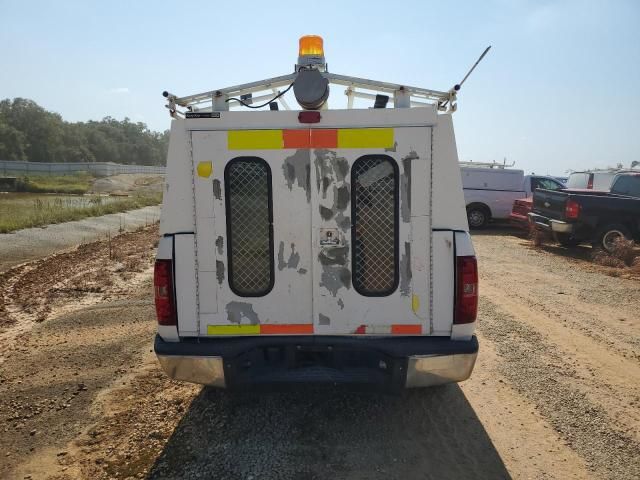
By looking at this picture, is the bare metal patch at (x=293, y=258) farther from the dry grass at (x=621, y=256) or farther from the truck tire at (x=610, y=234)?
the truck tire at (x=610, y=234)

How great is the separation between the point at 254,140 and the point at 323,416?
2.19 metres

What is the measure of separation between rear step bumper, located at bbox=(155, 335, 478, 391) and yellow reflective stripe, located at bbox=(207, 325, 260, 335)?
4cm

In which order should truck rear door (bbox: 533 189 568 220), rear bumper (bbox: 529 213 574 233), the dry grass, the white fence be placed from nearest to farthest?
the dry grass → rear bumper (bbox: 529 213 574 233) → truck rear door (bbox: 533 189 568 220) → the white fence

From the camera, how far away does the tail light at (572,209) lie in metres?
10.8

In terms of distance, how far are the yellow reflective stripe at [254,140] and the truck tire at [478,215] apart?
1370 cm

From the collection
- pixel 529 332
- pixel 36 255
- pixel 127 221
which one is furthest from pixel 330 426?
pixel 127 221

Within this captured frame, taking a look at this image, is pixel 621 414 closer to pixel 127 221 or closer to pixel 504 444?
pixel 504 444

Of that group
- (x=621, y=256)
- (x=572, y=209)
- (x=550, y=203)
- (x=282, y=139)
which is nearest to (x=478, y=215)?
(x=550, y=203)

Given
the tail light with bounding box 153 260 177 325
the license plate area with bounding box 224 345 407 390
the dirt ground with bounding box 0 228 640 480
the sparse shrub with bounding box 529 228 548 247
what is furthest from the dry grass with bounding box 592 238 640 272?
the tail light with bounding box 153 260 177 325

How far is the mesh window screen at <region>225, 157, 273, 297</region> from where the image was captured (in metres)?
3.31

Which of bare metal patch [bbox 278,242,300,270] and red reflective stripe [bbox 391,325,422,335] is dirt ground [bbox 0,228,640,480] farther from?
bare metal patch [bbox 278,242,300,270]

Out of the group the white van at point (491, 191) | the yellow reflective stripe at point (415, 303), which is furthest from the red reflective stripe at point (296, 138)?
the white van at point (491, 191)

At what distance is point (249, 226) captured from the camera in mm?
3369

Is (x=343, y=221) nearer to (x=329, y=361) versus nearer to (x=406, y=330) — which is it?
(x=406, y=330)
